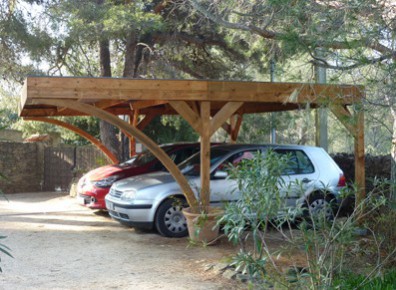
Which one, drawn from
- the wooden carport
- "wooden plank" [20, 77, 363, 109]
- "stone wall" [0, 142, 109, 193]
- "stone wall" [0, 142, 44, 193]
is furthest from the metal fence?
"wooden plank" [20, 77, 363, 109]

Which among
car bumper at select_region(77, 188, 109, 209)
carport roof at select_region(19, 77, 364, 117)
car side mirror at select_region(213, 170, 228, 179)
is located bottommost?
car bumper at select_region(77, 188, 109, 209)

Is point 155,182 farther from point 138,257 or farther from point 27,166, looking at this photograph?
point 27,166

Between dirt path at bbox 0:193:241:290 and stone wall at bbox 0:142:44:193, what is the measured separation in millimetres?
6645

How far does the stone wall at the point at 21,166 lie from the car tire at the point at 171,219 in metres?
10.4

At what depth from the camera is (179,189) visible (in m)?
10.4

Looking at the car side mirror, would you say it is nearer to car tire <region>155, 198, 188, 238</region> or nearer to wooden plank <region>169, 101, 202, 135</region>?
car tire <region>155, 198, 188, 238</region>

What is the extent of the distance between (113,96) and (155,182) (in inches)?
79.0

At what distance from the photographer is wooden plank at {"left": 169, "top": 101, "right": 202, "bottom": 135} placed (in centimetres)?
966

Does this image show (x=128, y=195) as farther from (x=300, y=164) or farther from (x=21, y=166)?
(x=21, y=166)

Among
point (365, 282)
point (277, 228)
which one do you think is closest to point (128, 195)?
point (277, 228)

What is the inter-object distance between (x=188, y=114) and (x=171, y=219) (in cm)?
200

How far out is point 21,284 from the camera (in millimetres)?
7082

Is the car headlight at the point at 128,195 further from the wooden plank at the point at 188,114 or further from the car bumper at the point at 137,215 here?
the wooden plank at the point at 188,114

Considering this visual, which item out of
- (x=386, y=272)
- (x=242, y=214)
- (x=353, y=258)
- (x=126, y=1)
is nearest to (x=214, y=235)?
(x=353, y=258)
